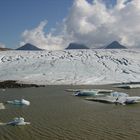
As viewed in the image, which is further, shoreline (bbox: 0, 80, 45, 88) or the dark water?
shoreline (bbox: 0, 80, 45, 88)

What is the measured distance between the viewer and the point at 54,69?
1663 inches

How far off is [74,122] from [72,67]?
29111mm

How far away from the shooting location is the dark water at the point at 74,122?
11711 millimetres

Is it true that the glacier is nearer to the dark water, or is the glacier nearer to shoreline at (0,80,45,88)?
shoreline at (0,80,45,88)

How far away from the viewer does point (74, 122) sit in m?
14.0

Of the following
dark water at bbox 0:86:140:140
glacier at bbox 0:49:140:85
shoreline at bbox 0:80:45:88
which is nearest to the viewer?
dark water at bbox 0:86:140:140

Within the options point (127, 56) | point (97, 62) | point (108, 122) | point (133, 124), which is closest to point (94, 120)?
point (108, 122)

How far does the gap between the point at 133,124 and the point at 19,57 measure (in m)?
37.7

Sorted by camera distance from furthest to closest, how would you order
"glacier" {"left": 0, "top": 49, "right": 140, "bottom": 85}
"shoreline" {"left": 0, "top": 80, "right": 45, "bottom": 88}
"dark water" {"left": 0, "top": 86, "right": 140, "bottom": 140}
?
"glacier" {"left": 0, "top": 49, "right": 140, "bottom": 85}
"shoreline" {"left": 0, "top": 80, "right": 45, "bottom": 88}
"dark water" {"left": 0, "top": 86, "right": 140, "bottom": 140}

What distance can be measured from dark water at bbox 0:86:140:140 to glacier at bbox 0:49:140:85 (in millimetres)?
18386

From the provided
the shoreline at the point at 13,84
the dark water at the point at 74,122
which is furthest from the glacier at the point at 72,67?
the dark water at the point at 74,122

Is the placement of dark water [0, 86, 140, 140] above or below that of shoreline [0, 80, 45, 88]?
below

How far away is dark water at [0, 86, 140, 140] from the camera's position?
38.4 ft

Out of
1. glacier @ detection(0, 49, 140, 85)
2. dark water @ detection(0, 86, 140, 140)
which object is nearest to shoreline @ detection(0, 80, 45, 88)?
glacier @ detection(0, 49, 140, 85)
